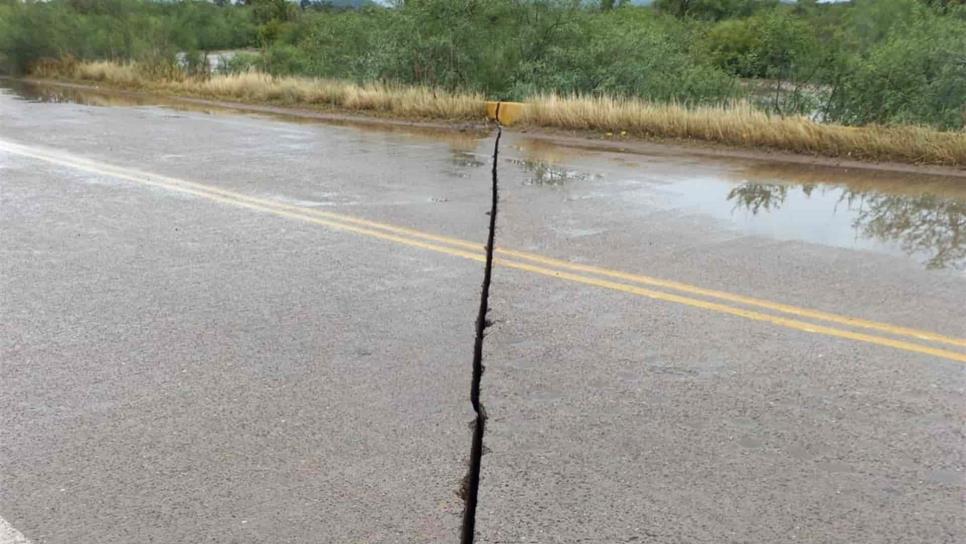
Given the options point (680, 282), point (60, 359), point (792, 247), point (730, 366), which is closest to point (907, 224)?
point (792, 247)

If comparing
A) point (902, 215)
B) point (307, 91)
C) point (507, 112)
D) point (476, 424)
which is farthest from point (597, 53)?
point (476, 424)

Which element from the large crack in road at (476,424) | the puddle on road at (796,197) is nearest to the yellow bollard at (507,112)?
the puddle on road at (796,197)

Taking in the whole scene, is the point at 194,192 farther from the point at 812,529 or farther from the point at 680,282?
the point at 812,529

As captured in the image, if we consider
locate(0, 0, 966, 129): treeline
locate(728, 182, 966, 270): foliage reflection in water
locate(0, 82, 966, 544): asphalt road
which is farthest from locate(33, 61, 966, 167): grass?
locate(0, 82, 966, 544): asphalt road

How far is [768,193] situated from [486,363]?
5.61 metres

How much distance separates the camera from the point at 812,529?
3.00 m

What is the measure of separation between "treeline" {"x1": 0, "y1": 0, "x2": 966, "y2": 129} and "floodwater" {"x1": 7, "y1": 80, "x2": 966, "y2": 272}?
146 inches

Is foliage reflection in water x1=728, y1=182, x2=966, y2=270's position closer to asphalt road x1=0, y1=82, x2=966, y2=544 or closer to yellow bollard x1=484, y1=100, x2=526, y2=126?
asphalt road x1=0, y1=82, x2=966, y2=544

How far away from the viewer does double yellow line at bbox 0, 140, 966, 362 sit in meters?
4.77

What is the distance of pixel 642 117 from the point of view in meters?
13.2

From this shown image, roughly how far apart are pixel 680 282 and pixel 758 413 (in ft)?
6.50

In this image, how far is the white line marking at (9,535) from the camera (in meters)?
2.90

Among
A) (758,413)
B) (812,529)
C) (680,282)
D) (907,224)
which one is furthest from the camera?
(907,224)

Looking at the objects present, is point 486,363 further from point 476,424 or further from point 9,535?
point 9,535
